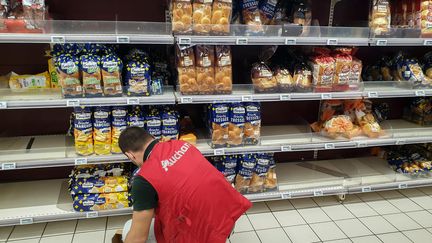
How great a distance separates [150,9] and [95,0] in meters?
0.42

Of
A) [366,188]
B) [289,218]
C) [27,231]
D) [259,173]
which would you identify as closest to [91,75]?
[27,231]

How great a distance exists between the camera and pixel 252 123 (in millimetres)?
2650

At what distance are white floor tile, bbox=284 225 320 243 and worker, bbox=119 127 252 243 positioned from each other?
1.03 meters

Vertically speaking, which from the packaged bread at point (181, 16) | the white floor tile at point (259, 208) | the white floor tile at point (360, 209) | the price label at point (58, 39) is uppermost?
the packaged bread at point (181, 16)

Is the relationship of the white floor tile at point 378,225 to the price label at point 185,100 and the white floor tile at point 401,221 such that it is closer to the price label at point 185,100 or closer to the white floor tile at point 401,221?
the white floor tile at point 401,221

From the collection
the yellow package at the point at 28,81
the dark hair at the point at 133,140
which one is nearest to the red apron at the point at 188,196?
the dark hair at the point at 133,140

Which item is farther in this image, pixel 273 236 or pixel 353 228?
pixel 353 228

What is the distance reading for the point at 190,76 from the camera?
242cm

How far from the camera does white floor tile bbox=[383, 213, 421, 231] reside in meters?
2.75

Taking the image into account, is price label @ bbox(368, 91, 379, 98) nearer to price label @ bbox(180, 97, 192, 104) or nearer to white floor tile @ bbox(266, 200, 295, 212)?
white floor tile @ bbox(266, 200, 295, 212)

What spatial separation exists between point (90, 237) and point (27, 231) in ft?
1.64

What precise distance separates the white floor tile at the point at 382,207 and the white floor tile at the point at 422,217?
0.12 metres

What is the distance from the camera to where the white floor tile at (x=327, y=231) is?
2.59 meters

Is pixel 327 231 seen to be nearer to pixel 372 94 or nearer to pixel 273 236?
pixel 273 236
